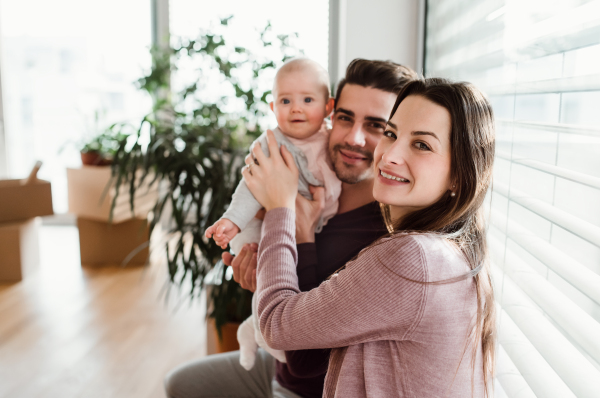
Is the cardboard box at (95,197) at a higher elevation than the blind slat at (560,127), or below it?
below

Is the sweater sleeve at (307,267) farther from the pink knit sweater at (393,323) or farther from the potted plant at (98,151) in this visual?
the potted plant at (98,151)

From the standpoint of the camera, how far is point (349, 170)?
52.6 inches

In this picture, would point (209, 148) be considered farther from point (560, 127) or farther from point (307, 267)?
point (560, 127)

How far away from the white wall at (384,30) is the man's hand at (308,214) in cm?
90

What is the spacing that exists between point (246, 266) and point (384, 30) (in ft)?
4.11

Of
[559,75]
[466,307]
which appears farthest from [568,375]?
[559,75]

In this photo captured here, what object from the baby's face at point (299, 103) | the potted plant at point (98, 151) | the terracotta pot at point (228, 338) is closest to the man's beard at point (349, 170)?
the baby's face at point (299, 103)

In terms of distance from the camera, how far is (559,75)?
0.82 meters

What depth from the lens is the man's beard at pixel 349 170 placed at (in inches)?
52.2

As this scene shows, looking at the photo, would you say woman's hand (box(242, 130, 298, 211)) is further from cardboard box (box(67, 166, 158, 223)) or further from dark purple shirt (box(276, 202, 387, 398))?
cardboard box (box(67, 166, 158, 223))

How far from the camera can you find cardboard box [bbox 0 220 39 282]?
3350mm

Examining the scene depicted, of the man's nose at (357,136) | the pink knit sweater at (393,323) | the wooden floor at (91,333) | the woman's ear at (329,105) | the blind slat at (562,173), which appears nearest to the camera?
the blind slat at (562,173)

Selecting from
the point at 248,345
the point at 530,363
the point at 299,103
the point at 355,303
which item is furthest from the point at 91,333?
the point at 530,363

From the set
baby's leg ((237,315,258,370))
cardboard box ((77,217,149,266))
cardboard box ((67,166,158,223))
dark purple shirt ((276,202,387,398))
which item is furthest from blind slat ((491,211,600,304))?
cardboard box ((77,217,149,266))
